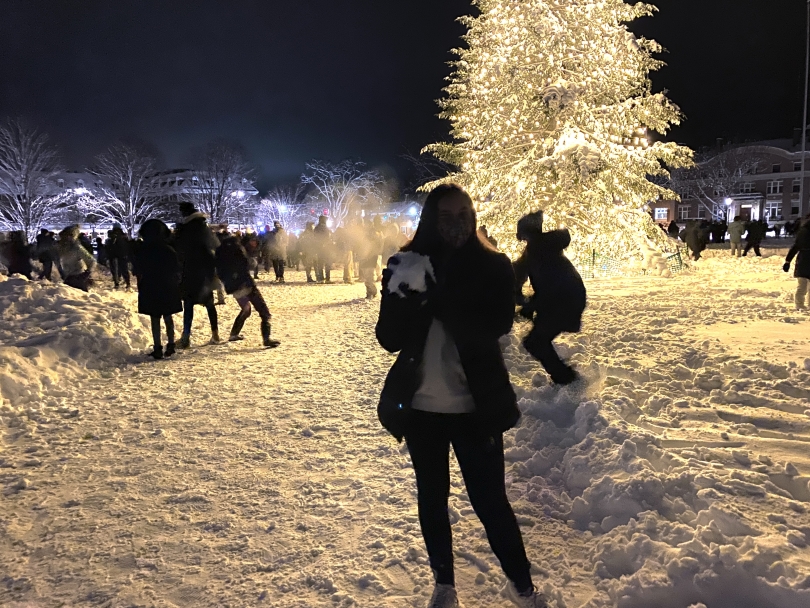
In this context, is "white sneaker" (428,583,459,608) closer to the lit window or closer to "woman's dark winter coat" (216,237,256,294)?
"woman's dark winter coat" (216,237,256,294)

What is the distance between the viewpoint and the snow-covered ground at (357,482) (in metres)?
2.66

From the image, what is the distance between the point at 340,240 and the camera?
18.1 m

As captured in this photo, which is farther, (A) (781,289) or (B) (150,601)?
(A) (781,289)

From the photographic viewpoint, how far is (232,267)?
7.95 meters

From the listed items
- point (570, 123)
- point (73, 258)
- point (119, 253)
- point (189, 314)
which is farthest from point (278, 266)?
point (570, 123)

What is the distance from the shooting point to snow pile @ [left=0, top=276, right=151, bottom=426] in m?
5.67

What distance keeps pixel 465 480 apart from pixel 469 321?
0.74 metres

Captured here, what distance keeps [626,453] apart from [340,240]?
1532 centimetres

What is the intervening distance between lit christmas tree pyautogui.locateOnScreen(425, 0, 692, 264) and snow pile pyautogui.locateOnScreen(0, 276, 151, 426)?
913cm

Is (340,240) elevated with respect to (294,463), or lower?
elevated

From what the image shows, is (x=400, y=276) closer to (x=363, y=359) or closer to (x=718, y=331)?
(x=363, y=359)

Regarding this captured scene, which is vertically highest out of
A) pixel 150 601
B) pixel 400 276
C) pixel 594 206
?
pixel 594 206

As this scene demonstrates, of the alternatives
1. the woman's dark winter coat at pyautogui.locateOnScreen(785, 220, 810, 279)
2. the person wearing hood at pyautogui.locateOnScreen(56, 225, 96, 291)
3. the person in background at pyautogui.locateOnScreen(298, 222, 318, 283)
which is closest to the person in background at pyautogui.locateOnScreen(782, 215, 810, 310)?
the woman's dark winter coat at pyautogui.locateOnScreen(785, 220, 810, 279)

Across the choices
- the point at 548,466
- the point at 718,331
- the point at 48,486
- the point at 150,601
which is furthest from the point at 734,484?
the point at 718,331
